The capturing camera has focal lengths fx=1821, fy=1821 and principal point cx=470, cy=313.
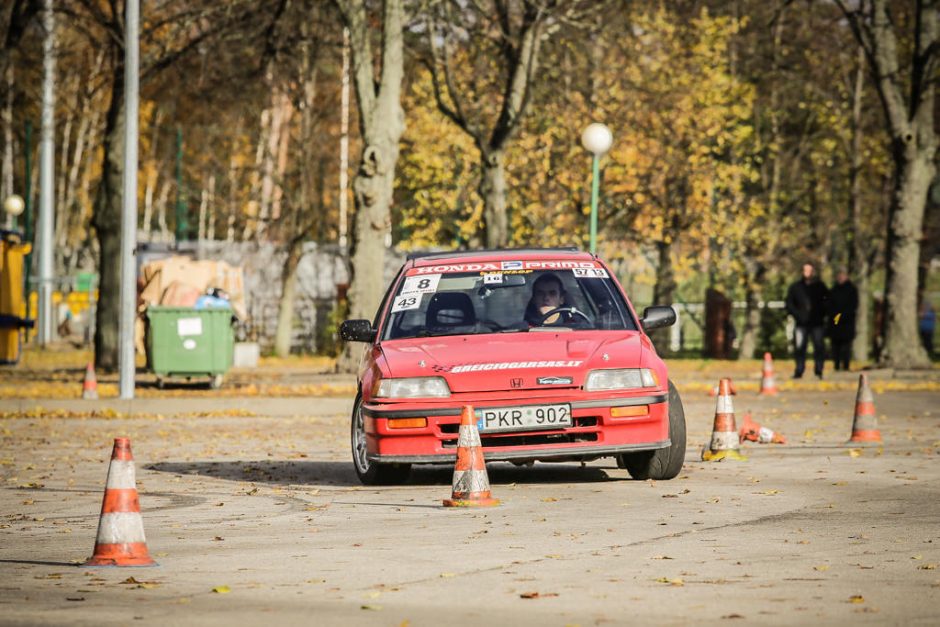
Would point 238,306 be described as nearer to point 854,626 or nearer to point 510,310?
point 510,310

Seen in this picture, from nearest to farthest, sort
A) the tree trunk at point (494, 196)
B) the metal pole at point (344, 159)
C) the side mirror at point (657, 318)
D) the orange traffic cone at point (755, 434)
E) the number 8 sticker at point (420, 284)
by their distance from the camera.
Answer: the side mirror at point (657, 318) < the number 8 sticker at point (420, 284) < the orange traffic cone at point (755, 434) < the tree trunk at point (494, 196) < the metal pole at point (344, 159)

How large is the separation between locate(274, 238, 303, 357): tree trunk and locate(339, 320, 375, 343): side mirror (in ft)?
101

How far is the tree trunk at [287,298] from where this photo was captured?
145ft

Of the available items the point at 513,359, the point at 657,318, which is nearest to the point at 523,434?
the point at 513,359

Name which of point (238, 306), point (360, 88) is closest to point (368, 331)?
point (360, 88)

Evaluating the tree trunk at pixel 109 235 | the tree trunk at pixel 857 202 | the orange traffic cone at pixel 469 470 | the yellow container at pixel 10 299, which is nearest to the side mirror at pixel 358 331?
the orange traffic cone at pixel 469 470

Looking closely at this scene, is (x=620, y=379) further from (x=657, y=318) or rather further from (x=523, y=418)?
(x=657, y=318)

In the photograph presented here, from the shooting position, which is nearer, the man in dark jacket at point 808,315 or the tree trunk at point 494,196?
the man in dark jacket at point 808,315

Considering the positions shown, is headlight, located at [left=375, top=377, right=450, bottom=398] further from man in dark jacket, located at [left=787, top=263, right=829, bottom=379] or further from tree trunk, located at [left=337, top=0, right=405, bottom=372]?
man in dark jacket, located at [left=787, top=263, right=829, bottom=379]

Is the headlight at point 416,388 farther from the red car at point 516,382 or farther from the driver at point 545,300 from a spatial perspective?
the driver at point 545,300

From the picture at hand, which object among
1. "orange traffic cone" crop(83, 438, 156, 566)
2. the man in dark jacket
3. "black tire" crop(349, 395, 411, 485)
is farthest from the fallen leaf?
the man in dark jacket

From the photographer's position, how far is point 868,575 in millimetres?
8062

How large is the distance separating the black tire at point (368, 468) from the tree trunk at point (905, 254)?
19245 mm

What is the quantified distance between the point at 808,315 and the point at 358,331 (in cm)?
1794
